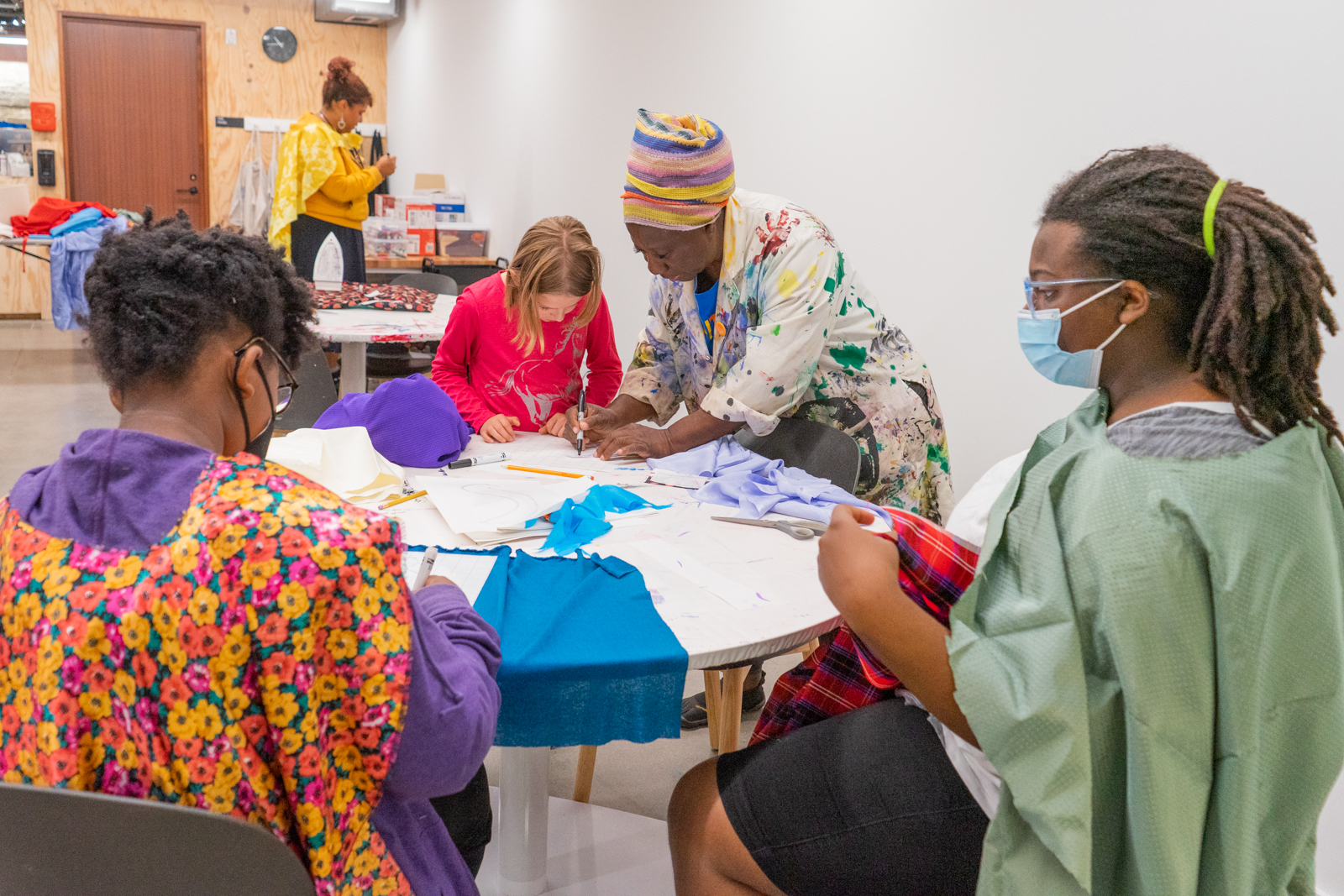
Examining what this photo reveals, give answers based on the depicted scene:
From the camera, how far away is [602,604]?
143cm

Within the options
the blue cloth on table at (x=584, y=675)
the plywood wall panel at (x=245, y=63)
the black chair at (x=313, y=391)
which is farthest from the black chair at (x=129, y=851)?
the plywood wall panel at (x=245, y=63)

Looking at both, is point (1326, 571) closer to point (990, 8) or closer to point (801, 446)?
point (801, 446)

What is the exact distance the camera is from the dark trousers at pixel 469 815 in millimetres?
1509

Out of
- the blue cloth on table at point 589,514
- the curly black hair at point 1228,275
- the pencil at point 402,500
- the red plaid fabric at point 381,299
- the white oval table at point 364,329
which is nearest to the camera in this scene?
the curly black hair at point 1228,275

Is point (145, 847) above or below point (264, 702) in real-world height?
below

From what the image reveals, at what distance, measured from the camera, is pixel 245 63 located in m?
9.55

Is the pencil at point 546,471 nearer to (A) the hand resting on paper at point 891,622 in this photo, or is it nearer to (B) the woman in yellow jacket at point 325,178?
(A) the hand resting on paper at point 891,622

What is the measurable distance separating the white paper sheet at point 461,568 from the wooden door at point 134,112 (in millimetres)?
8799

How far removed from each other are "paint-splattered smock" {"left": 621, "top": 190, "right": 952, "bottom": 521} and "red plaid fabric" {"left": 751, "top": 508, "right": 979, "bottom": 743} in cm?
83

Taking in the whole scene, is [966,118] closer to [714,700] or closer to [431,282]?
[714,700]

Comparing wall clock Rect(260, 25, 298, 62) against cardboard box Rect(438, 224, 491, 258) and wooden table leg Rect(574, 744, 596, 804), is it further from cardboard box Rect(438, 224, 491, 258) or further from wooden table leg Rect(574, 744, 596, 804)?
wooden table leg Rect(574, 744, 596, 804)

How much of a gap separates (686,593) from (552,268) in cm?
145

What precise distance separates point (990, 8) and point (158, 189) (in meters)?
9.02

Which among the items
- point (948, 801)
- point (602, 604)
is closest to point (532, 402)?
point (602, 604)
